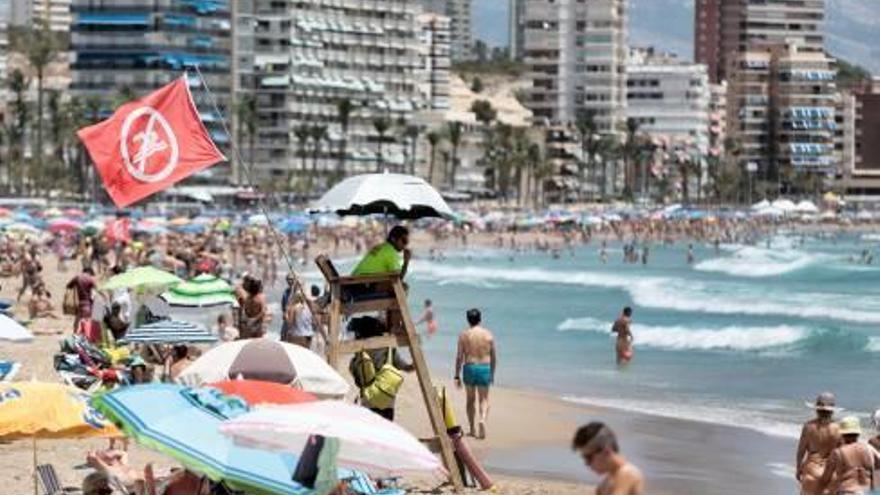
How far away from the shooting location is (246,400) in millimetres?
10039

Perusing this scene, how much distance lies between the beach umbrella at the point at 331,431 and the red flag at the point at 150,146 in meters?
4.99

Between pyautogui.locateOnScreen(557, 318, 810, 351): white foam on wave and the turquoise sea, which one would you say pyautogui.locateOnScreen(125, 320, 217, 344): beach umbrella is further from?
pyautogui.locateOnScreen(557, 318, 810, 351): white foam on wave

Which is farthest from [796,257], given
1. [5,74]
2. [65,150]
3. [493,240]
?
[5,74]

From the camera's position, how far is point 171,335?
17.1 m

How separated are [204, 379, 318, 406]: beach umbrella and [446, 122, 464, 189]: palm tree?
133705mm

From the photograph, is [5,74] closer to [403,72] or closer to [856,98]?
[403,72]

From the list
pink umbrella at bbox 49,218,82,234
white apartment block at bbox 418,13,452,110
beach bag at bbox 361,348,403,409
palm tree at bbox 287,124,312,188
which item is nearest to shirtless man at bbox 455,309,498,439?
beach bag at bbox 361,348,403,409

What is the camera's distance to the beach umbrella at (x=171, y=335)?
17047mm

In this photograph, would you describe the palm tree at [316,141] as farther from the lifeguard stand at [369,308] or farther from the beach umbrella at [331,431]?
the beach umbrella at [331,431]

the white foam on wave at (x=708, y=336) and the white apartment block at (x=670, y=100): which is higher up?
the white apartment block at (x=670, y=100)

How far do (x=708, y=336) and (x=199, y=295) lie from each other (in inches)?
782

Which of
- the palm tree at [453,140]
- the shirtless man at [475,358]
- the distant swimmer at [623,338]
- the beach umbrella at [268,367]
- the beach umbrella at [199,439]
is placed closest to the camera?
the beach umbrella at [199,439]

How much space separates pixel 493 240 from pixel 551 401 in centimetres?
8188

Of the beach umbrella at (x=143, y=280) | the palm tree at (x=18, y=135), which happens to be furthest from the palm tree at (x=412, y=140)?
the beach umbrella at (x=143, y=280)
